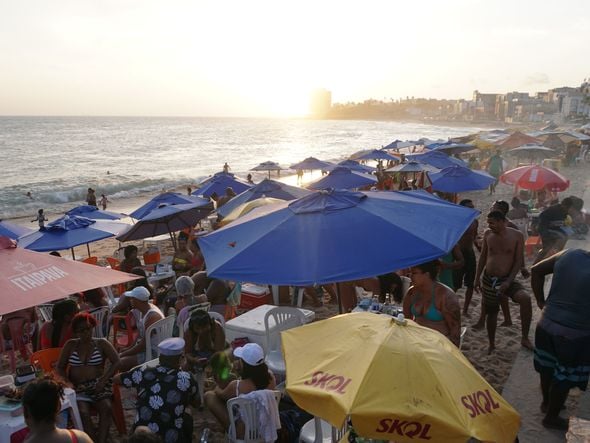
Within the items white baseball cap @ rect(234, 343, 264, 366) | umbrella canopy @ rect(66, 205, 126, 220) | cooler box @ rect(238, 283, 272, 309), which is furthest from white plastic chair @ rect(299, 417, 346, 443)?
umbrella canopy @ rect(66, 205, 126, 220)

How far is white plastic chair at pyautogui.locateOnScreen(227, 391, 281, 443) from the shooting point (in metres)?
3.43

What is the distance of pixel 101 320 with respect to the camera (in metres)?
5.83

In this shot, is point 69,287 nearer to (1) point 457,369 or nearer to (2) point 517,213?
(1) point 457,369

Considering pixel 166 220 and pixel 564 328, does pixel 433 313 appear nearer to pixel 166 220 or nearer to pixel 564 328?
pixel 564 328

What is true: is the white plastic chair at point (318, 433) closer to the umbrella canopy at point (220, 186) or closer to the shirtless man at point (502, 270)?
the shirtless man at point (502, 270)

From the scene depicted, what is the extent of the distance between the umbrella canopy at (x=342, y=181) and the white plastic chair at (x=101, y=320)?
656 cm

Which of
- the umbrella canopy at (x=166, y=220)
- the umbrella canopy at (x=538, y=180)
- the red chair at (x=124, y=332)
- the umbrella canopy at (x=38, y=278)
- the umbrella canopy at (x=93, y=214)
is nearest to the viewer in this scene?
the umbrella canopy at (x=38, y=278)

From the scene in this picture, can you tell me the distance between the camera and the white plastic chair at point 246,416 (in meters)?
3.43

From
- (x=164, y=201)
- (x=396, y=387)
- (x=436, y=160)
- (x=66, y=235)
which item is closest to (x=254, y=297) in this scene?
(x=66, y=235)

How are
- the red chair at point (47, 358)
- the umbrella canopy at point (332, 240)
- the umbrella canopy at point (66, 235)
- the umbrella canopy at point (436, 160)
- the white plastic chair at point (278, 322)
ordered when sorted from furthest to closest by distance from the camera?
the umbrella canopy at point (436, 160), the umbrella canopy at point (66, 235), the white plastic chair at point (278, 322), the red chair at point (47, 358), the umbrella canopy at point (332, 240)

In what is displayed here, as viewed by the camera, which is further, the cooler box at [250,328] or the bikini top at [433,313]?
the cooler box at [250,328]

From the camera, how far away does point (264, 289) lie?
7.63 meters

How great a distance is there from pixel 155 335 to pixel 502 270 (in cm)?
408

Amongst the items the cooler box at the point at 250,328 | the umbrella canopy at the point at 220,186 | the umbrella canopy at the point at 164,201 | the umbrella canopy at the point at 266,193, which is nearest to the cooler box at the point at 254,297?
the umbrella canopy at the point at 266,193
